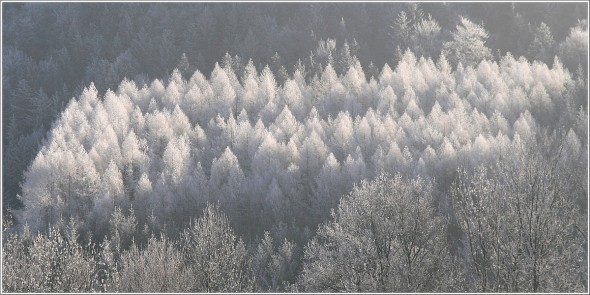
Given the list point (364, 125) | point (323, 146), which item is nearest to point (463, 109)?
point (364, 125)

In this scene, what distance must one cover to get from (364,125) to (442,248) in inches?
2359

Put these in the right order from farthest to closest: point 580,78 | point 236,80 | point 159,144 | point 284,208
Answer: point 236,80 → point 159,144 → point 580,78 → point 284,208

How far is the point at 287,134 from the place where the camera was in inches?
3967

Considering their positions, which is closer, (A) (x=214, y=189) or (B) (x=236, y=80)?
(A) (x=214, y=189)

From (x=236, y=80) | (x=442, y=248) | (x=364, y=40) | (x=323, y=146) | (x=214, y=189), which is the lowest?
(x=442, y=248)

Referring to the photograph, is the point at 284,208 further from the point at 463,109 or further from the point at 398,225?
the point at 398,225

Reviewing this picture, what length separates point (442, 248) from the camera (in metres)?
36.5

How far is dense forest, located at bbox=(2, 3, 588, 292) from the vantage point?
120 ft

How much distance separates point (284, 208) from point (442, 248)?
45.1 meters

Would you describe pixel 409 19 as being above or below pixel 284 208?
above

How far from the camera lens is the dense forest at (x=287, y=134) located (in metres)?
36.6

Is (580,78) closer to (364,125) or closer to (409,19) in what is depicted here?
(364,125)

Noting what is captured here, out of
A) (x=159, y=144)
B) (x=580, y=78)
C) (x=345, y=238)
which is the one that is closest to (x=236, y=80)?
(x=159, y=144)

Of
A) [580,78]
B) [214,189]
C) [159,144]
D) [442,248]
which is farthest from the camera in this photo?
[159,144]
